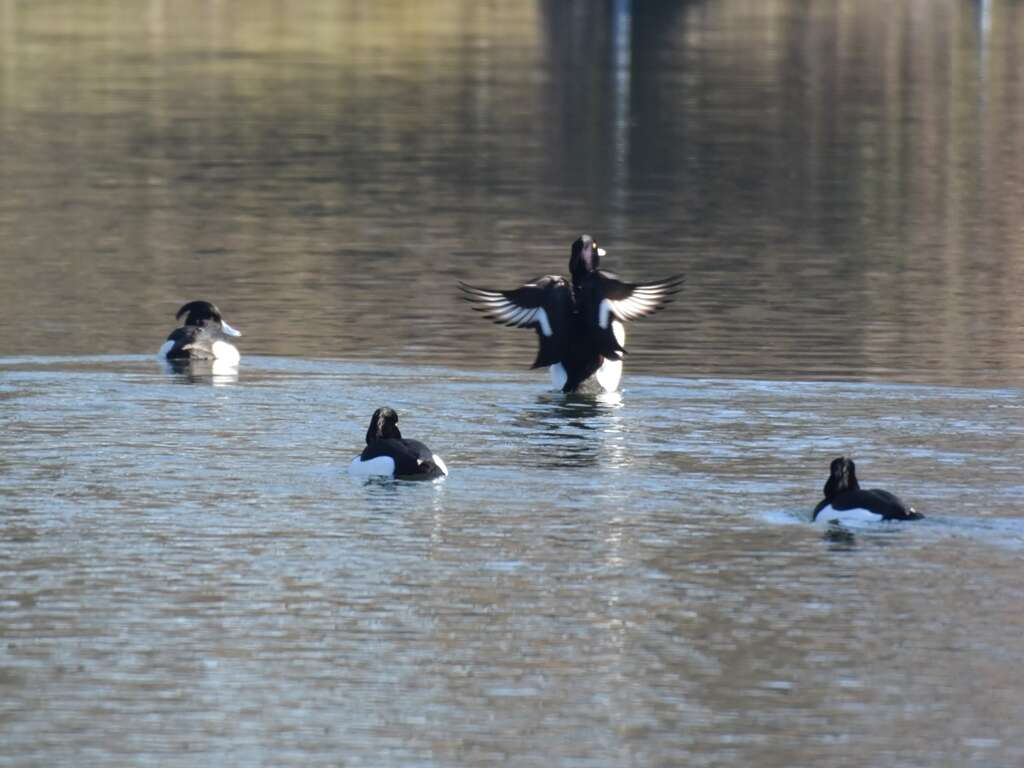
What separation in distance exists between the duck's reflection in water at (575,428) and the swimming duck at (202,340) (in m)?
3.53

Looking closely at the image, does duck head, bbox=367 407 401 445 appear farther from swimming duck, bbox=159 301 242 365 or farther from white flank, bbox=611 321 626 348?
swimming duck, bbox=159 301 242 365

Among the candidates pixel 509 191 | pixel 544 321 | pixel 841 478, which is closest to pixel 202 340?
pixel 544 321

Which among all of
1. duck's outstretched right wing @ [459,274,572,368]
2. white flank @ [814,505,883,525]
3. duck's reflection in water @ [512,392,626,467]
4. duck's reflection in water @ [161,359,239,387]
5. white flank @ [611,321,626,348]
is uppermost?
duck's outstretched right wing @ [459,274,572,368]

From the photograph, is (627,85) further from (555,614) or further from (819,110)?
(555,614)

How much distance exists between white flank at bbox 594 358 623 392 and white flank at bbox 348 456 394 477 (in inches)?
185

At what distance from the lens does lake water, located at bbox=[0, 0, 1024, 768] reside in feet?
41.5

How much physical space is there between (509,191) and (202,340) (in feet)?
64.2

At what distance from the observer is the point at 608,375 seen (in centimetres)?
2278

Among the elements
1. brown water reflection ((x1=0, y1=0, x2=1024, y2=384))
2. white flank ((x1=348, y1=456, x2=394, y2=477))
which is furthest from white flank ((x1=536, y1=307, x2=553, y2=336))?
white flank ((x1=348, y1=456, x2=394, y2=477))

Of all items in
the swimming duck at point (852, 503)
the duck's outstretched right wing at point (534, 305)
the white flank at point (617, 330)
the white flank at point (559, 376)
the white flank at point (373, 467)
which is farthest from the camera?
the duck's outstretched right wing at point (534, 305)

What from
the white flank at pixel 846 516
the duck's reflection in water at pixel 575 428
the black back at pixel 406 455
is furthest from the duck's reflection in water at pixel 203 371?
the white flank at pixel 846 516

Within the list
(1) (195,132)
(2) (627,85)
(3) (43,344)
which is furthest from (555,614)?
(2) (627,85)

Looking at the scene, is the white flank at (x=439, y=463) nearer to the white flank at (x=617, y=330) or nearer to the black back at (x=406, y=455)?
the black back at (x=406, y=455)

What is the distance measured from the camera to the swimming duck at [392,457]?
17922 mm
